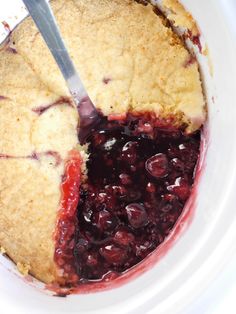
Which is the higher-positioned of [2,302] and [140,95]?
[140,95]

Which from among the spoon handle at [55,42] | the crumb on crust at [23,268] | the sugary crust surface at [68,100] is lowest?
the crumb on crust at [23,268]

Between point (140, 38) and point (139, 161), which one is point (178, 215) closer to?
point (139, 161)

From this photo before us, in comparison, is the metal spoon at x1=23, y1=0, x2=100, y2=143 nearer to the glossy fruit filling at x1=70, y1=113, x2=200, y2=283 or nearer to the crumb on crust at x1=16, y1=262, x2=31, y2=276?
the glossy fruit filling at x1=70, y1=113, x2=200, y2=283

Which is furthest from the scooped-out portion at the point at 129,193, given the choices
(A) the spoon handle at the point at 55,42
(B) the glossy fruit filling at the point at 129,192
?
→ (A) the spoon handle at the point at 55,42

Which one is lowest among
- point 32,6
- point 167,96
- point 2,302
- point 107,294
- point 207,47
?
point 107,294

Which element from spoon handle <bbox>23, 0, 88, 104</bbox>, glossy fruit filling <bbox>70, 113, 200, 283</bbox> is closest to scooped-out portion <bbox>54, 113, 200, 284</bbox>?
glossy fruit filling <bbox>70, 113, 200, 283</bbox>

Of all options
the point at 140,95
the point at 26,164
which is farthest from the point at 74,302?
the point at 140,95

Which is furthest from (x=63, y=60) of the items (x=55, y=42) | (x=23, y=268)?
(x=23, y=268)

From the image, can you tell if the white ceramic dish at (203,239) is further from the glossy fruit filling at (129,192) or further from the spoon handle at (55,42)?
the spoon handle at (55,42)
